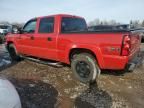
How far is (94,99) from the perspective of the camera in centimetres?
445

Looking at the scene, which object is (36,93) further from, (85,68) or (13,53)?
(13,53)

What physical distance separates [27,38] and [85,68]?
281 cm

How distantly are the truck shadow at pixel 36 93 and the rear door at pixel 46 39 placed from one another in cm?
111

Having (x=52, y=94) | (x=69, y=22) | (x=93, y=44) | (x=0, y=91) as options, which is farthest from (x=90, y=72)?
(x=0, y=91)

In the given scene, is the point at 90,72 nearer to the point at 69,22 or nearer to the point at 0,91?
the point at 69,22

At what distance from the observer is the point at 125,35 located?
4.54 metres

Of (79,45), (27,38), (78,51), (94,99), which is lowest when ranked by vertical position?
(94,99)

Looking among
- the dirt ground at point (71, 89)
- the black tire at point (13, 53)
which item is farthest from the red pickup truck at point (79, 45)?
the black tire at point (13, 53)

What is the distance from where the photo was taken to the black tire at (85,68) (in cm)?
531

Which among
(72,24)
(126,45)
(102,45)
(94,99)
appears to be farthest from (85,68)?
(72,24)

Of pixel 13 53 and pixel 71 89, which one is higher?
pixel 13 53

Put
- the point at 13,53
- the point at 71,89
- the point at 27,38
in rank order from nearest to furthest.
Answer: the point at 71,89, the point at 27,38, the point at 13,53

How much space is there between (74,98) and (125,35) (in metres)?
1.85

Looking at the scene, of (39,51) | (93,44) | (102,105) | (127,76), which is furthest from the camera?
(39,51)
